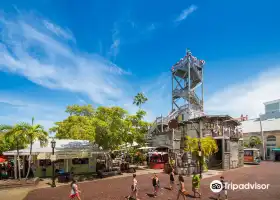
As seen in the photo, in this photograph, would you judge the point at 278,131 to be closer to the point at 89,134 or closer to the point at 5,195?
the point at 89,134

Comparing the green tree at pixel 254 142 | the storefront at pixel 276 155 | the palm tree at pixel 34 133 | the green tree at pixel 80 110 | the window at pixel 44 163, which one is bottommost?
the storefront at pixel 276 155

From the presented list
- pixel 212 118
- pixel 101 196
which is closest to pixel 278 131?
pixel 212 118

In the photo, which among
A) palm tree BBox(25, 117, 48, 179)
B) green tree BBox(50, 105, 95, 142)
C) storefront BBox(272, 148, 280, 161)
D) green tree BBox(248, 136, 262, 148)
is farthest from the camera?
green tree BBox(248, 136, 262, 148)

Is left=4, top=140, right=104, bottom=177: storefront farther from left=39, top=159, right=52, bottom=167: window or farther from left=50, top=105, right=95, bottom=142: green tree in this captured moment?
left=50, top=105, right=95, bottom=142: green tree

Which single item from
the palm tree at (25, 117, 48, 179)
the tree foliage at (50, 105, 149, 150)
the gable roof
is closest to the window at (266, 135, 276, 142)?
the gable roof

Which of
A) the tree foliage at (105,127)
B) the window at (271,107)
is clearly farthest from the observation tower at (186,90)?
the window at (271,107)

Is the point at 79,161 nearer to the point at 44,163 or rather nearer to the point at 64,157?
the point at 44,163

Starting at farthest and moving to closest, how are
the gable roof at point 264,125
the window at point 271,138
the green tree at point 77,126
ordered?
the gable roof at point 264,125
the window at point 271,138
the green tree at point 77,126

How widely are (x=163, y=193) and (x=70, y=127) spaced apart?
1293 inches

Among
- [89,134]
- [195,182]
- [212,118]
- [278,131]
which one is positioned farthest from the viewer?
[278,131]

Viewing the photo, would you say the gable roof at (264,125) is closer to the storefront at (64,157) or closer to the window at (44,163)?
the storefront at (64,157)

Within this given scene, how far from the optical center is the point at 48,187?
18859 mm

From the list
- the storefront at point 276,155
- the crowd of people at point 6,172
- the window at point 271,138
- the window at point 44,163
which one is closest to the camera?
the crowd of people at point 6,172

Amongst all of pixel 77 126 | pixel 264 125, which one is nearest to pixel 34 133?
pixel 77 126
